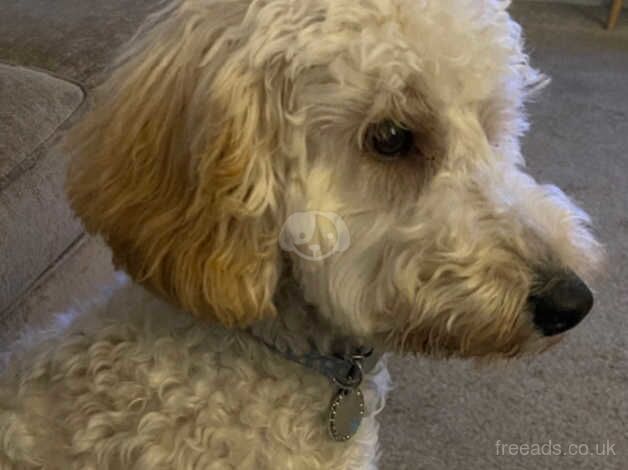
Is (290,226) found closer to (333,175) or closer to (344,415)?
(333,175)

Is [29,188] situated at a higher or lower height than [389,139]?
lower

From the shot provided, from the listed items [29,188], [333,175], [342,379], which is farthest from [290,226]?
[29,188]

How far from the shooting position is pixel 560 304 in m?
0.92

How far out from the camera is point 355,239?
0.95m

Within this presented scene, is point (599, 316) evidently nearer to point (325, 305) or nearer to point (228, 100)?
point (325, 305)

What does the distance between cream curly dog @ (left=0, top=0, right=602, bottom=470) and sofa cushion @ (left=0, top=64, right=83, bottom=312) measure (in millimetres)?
368

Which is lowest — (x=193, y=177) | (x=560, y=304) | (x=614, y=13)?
(x=614, y=13)

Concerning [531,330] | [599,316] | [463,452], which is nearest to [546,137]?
[599,316]

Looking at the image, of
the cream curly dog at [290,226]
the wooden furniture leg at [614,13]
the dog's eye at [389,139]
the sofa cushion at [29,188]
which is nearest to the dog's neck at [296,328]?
the cream curly dog at [290,226]

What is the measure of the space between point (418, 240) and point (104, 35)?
3.31 feet

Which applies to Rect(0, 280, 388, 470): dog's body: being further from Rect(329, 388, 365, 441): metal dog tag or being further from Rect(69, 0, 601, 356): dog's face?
Rect(69, 0, 601, 356): dog's face

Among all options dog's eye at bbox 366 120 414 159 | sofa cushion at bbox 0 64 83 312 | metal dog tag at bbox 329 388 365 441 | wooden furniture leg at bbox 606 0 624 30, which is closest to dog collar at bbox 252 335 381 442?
metal dog tag at bbox 329 388 365 441

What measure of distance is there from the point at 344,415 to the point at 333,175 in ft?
0.98

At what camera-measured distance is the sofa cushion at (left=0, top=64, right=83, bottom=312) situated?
4.50 ft
